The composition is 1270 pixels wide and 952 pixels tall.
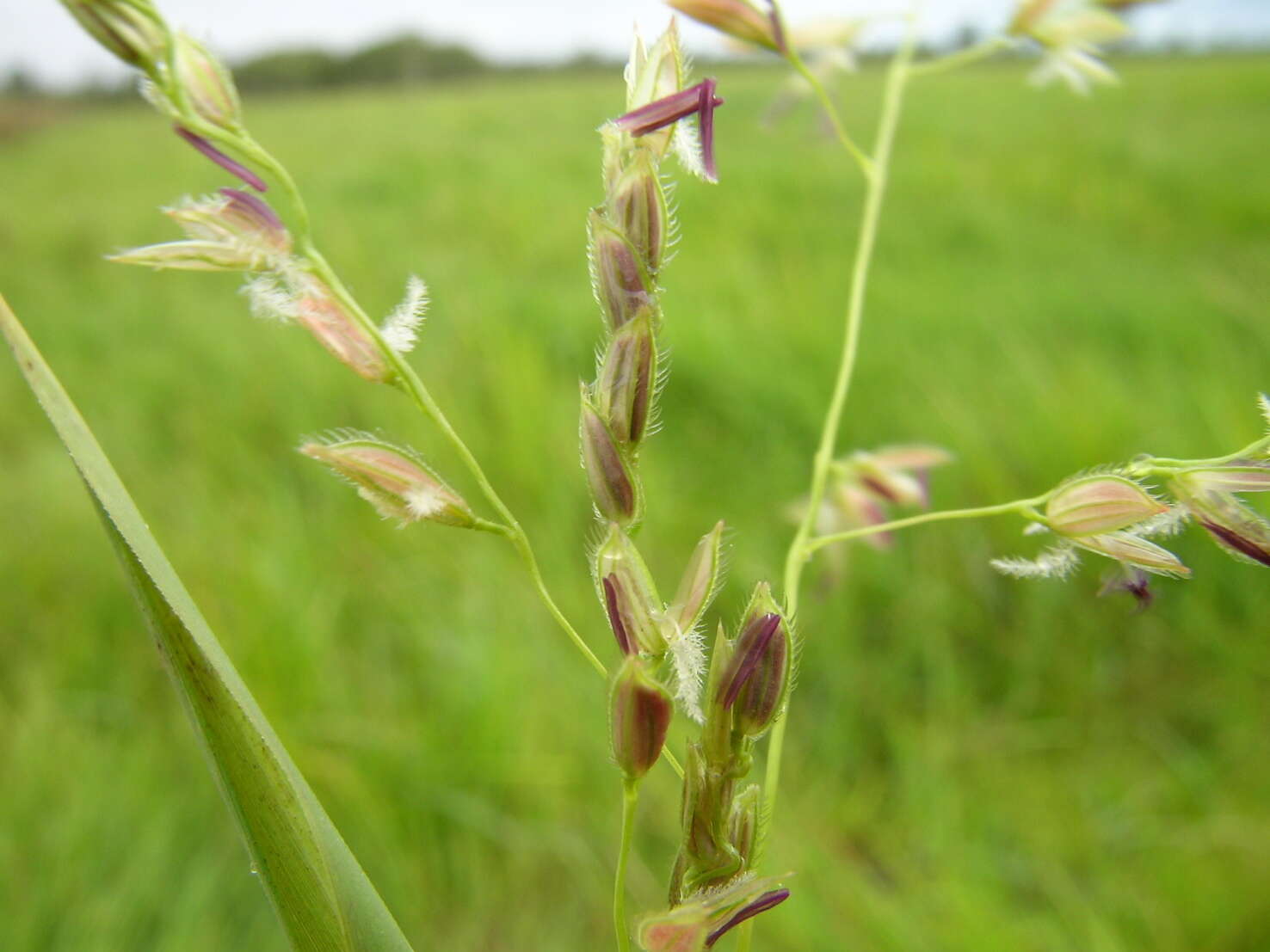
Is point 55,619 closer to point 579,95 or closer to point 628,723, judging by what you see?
point 628,723

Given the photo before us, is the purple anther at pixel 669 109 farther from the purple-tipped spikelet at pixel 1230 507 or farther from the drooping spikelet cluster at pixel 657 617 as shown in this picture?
the purple-tipped spikelet at pixel 1230 507

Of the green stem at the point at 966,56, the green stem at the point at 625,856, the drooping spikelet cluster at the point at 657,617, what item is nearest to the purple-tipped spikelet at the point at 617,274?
the drooping spikelet cluster at the point at 657,617

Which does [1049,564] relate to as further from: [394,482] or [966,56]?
[966,56]

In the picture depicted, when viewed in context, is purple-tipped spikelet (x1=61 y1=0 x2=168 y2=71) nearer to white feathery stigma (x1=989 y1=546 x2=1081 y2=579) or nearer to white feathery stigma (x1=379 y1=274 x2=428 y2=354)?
white feathery stigma (x1=379 y1=274 x2=428 y2=354)

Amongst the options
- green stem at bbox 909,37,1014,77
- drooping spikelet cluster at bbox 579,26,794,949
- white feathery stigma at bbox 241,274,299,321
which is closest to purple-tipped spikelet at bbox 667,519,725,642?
drooping spikelet cluster at bbox 579,26,794,949

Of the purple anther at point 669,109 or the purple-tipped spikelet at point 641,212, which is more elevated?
the purple anther at point 669,109
